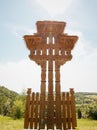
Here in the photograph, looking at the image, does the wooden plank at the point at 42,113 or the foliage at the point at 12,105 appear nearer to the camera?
the wooden plank at the point at 42,113

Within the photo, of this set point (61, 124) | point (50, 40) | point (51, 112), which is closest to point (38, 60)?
point (50, 40)

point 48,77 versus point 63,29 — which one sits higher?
point 63,29

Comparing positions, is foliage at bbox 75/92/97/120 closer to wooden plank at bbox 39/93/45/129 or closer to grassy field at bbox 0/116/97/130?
grassy field at bbox 0/116/97/130

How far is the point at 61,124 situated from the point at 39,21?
341 centimetres

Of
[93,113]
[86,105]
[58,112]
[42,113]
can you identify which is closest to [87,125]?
[58,112]

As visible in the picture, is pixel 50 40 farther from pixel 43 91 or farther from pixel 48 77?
pixel 43 91

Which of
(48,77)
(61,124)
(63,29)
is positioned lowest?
(61,124)

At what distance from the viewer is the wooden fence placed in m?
6.25

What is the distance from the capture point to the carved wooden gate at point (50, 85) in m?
6.29

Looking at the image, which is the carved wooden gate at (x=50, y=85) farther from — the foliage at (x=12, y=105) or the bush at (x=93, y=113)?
the foliage at (x=12, y=105)

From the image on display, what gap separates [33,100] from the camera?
21.0 ft

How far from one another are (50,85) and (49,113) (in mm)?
890

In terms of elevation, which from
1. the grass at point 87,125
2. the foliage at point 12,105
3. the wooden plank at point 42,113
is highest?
the foliage at point 12,105

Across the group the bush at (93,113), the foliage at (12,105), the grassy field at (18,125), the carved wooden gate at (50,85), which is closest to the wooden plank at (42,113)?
the carved wooden gate at (50,85)
